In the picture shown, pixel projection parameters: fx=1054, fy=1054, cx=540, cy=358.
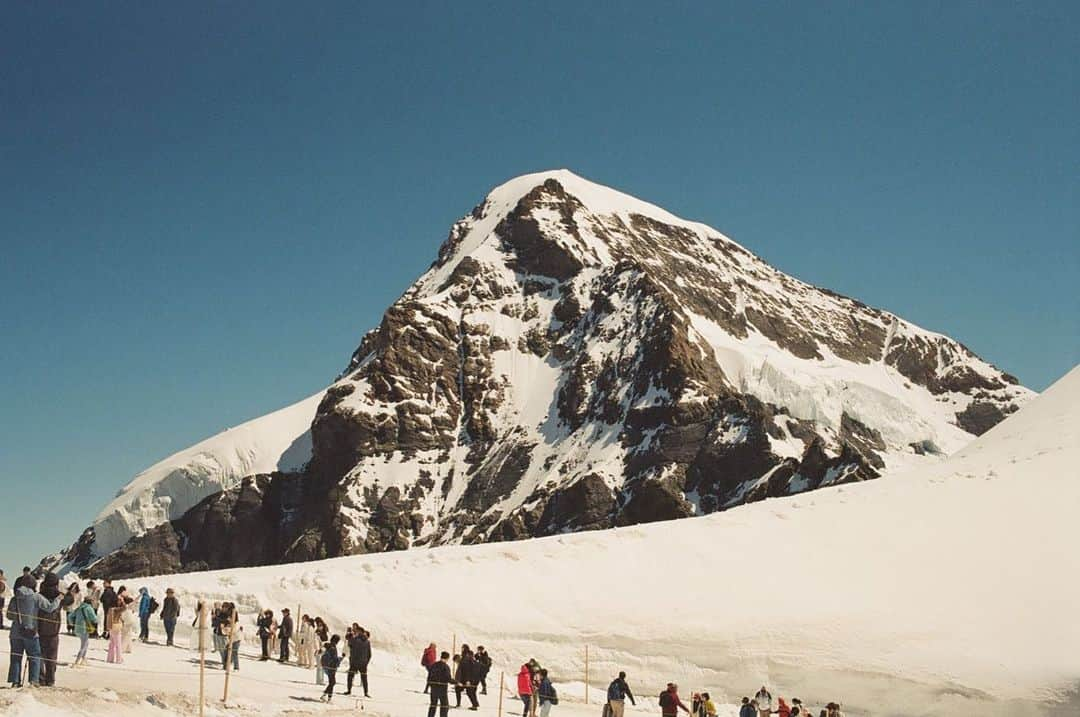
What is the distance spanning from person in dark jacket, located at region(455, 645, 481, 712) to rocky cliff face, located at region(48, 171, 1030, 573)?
77.8 m

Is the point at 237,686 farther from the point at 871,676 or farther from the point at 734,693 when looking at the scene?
the point at 871,676

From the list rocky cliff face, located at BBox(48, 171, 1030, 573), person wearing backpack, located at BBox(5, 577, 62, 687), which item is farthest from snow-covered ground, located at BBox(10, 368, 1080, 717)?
rocky cliff face, located at BBox(48, 171, 1030, 573)

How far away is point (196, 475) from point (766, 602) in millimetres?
143505

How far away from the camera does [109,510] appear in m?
165

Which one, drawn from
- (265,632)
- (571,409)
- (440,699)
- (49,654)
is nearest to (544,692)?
(440,699)

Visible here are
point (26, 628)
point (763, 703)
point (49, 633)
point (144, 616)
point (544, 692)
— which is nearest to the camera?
point (26, 628)

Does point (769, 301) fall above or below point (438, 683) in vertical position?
above

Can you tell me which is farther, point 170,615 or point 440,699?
point 170,615

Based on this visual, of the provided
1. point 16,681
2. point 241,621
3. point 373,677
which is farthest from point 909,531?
point 16,681

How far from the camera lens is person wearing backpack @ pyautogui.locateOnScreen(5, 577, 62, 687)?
19.1 metres

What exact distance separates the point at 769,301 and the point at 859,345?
18.0 meters

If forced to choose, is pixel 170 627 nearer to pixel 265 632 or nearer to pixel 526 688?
pixel 265 632

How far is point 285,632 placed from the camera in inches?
1199

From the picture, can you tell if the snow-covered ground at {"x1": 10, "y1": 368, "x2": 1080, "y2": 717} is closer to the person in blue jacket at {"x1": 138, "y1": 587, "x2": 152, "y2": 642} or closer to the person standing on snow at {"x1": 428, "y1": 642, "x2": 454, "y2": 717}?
the person in blue jacket at {"x1": 138, "y1": 587, "x2": 152, "y2": 642}
